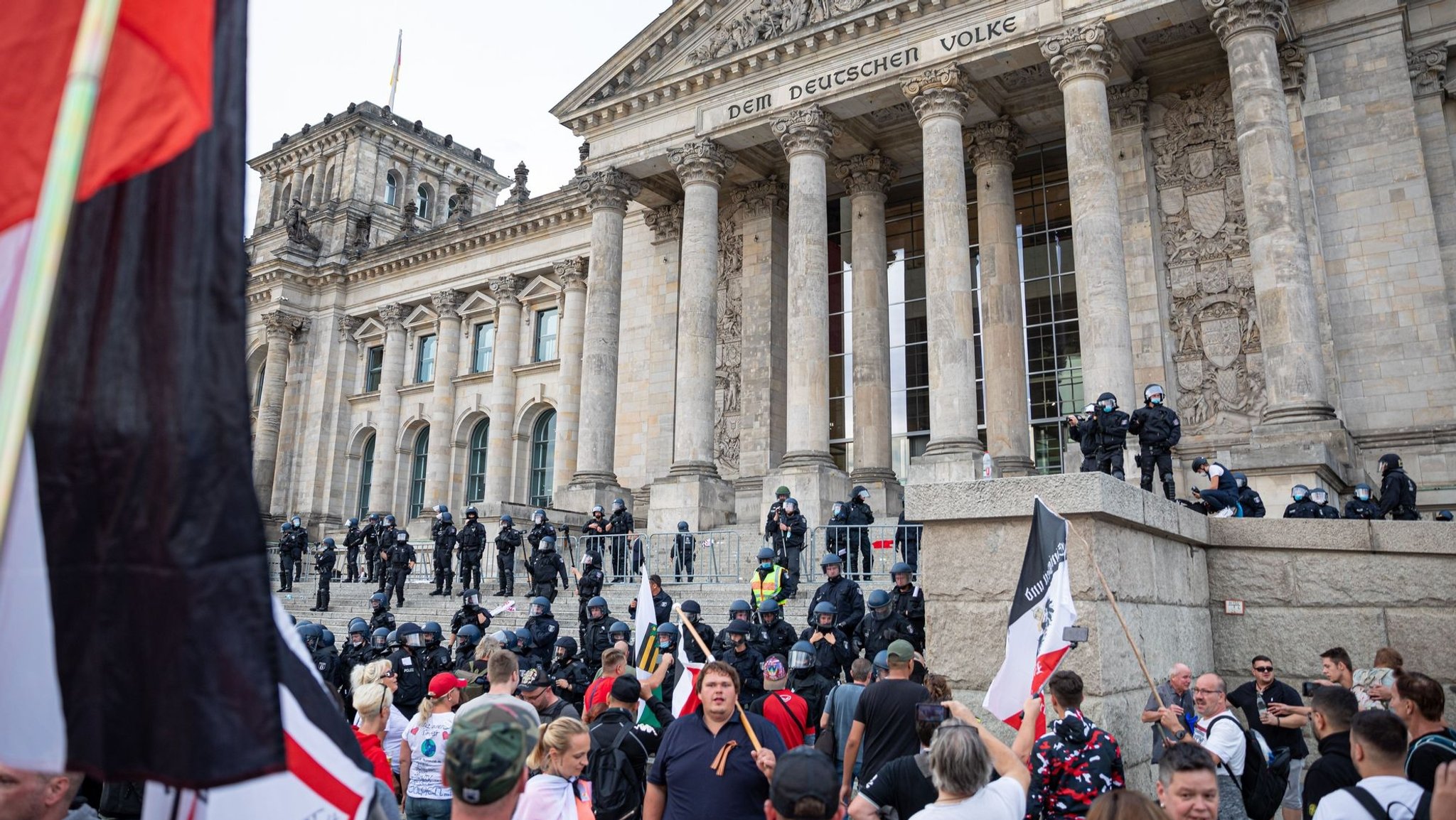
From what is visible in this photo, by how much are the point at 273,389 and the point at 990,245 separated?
2835 centimetres

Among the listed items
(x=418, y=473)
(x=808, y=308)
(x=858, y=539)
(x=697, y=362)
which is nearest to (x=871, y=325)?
(x=808, y=308)

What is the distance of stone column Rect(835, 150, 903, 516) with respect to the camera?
21609 millimetres

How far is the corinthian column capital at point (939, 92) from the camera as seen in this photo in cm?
1970

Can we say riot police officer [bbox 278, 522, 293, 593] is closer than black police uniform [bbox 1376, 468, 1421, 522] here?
No

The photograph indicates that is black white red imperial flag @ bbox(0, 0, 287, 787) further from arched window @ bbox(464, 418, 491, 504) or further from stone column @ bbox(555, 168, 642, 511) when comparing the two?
arched window @ bbox(464, 418, 491, 504)

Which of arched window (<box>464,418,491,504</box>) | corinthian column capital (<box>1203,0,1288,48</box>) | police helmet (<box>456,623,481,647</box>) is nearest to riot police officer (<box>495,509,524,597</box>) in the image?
police helmet (<box>456,623,481,647</box>)

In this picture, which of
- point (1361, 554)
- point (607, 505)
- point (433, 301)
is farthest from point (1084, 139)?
point (433, 301)

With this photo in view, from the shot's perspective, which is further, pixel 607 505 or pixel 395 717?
pixel 607 505

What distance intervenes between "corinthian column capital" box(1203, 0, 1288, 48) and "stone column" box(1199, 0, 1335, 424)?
0.01m

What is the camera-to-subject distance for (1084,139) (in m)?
17.8

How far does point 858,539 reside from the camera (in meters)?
15.5

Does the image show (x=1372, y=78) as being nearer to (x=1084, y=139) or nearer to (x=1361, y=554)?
(x=1084, y=139)

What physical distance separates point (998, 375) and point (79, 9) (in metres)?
19.7

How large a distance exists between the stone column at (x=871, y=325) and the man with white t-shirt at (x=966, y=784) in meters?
17.1
